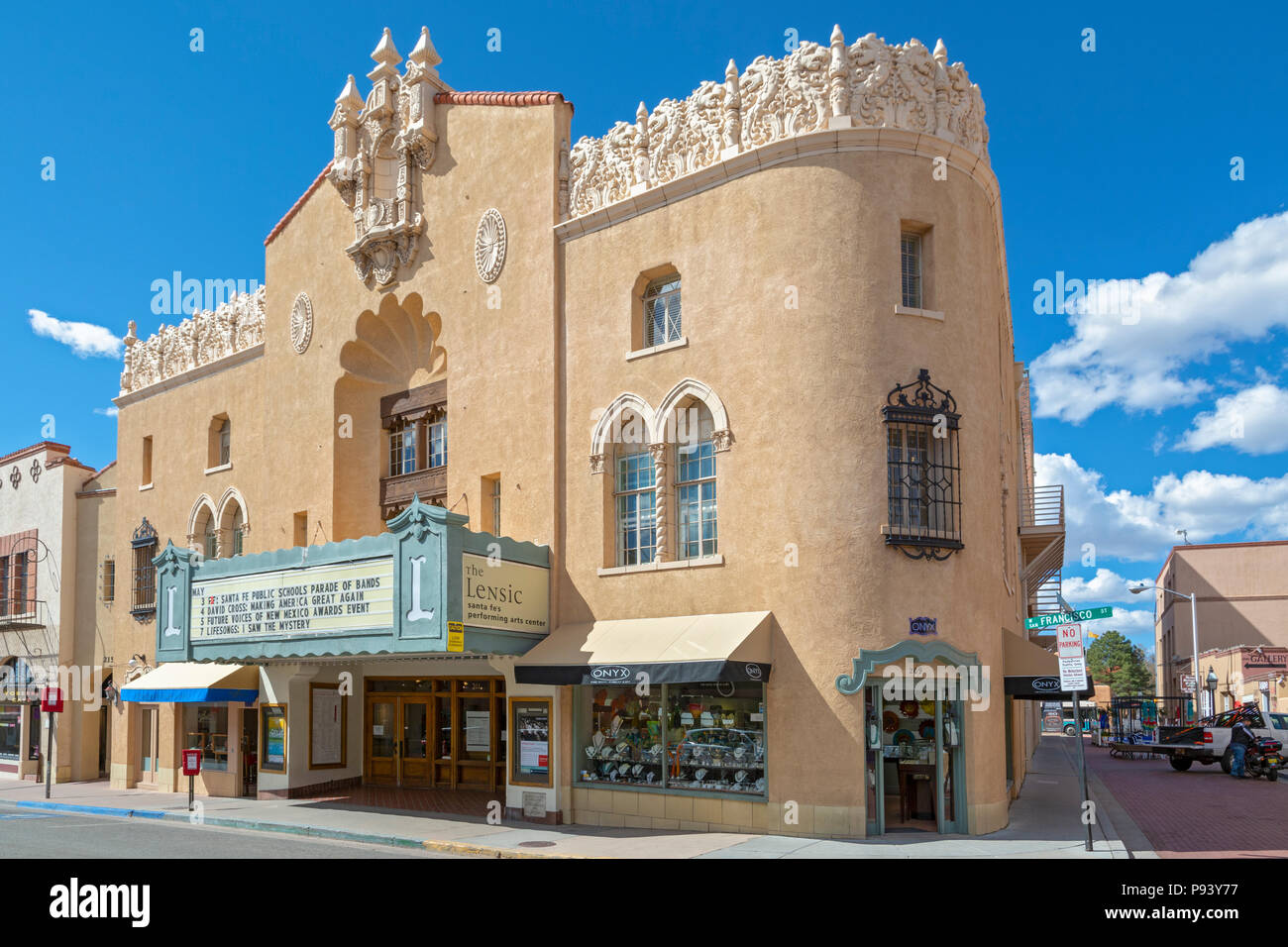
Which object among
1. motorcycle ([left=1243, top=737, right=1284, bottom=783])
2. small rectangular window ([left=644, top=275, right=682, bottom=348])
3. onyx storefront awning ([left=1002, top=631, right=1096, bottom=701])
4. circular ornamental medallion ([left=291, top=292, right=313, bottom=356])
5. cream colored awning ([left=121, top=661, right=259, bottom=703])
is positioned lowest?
motorcycle ([left=1243, top=737, right=1284, bottom=783])

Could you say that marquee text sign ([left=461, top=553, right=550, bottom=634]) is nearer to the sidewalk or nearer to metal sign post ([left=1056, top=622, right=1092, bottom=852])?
the sidewalk

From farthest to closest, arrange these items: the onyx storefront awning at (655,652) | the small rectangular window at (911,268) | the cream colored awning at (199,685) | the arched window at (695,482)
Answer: the cream colored awning at (199,685) < the arched window at (695,482) < the small rectangular window at (911,268) < the onyx storefront awning at (655,652)

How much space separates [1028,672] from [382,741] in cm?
1400

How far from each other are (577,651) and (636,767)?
2.14 m

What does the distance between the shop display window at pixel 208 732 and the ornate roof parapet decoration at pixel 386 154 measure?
11.0 metres

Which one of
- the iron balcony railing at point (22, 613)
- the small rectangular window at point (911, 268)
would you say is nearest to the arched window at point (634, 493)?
the small rectangular window at point (911, 268)

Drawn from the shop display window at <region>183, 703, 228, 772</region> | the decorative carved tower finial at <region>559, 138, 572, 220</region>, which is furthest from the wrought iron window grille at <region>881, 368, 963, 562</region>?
the shop display window at <region>183, 703, 228, 772</region>

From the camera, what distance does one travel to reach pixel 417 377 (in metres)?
24.4

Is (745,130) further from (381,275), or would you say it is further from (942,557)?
(381,275)

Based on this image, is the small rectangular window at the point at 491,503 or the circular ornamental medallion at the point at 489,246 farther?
the circular ornamental medallion at the point at 489,246

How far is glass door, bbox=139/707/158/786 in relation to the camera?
28.6 meters

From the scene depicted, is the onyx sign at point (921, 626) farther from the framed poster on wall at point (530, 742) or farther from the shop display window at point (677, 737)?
the framed poster on wall at point (530, 742)

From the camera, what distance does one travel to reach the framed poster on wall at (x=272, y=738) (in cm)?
2417

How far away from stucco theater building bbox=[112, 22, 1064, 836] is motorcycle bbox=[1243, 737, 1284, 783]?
1079 cm
